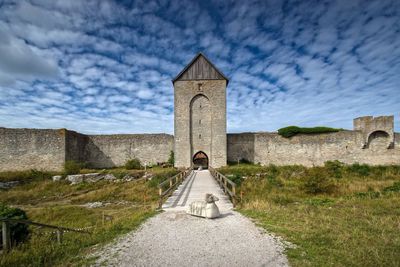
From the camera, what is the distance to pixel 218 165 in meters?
21.0

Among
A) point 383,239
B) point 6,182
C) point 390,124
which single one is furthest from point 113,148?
point 390,124

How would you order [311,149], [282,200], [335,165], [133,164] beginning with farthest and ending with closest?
[311,149] → [133,164] → [335,165] → [282,200]

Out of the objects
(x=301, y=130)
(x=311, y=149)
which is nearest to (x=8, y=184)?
(x=301, y=130)

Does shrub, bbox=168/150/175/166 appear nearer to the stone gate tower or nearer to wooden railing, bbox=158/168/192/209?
the stone gate tower

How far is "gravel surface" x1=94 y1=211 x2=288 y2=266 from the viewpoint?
10.9ft

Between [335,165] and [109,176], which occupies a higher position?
[335,165]

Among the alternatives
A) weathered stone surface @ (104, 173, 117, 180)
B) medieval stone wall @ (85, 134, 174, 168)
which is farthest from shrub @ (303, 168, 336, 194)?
medieval stone wall @ (85, 134, 174, 168)

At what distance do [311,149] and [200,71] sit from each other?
15.3 m

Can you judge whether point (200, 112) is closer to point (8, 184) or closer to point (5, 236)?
point (8, 184)

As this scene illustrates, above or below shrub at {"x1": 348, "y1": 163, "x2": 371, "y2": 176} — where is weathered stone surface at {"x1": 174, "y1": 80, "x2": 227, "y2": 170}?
above

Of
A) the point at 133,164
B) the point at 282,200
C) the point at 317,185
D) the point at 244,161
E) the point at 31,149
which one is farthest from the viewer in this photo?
the point at 244,161

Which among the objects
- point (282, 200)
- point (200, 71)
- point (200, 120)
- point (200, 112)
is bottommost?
point (282, 200)

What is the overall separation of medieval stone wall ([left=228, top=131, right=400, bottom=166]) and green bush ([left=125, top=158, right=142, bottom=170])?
1055 cm

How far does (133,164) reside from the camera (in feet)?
72.7
